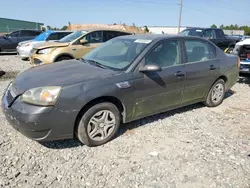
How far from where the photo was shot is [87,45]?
7.68 m

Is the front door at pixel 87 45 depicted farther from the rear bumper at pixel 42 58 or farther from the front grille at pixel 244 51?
the front grille at pixel 244 51

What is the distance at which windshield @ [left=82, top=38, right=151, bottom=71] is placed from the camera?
345 cm

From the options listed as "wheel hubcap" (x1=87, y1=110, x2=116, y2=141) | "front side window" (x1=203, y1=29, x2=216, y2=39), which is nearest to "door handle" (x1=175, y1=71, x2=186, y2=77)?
"wheel hubcap" (x1=87, y1=110, x2=116, y2=141)

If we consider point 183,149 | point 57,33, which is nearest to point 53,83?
point 183,149

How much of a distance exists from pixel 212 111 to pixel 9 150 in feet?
12.8

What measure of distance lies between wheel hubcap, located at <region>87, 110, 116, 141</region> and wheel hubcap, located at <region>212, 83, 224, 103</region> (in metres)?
2.65

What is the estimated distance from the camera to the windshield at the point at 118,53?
345cm

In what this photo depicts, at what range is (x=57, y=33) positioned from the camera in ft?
36.7

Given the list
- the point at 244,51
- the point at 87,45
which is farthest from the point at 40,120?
the point at 244,51

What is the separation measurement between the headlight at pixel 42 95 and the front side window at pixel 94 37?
5.34 meters

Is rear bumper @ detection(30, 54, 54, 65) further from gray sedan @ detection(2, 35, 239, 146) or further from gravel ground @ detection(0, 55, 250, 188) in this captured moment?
gravel ground @ detection(0, 55, 250, 188)

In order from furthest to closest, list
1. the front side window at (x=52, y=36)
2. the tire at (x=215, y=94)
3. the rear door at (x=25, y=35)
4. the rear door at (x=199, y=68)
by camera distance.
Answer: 1. the rear door at (x=25, y=35)
2. the front side window at (x=52, y=36)
3. the tire at (x=215, y=94)
4. the rear door at (x=199, y=68)

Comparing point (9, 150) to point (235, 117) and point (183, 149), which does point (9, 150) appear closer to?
point (183, 149)

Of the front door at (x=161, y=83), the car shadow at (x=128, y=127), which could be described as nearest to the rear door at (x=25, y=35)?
the car shadow at (x=128, y=127)
